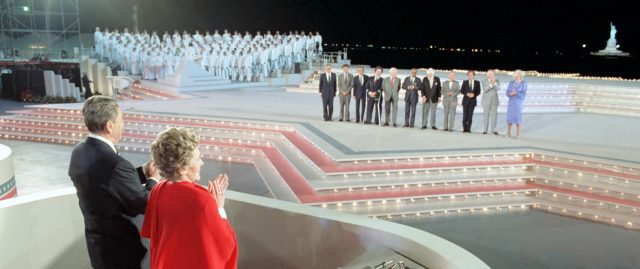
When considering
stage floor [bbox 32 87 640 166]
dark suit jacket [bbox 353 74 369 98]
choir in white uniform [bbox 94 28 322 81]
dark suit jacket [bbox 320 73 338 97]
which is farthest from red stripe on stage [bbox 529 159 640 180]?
choir in white uniform [bbox 94 28 322 81]

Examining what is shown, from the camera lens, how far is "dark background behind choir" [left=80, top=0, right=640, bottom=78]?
32844 mm

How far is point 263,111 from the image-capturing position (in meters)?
12.2

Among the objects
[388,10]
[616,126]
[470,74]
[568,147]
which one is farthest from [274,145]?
[388,10]

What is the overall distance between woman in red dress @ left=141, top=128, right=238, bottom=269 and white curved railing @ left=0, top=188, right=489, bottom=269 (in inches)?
33.2

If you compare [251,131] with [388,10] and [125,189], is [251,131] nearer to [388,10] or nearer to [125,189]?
[125,189]

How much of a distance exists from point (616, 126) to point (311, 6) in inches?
1180

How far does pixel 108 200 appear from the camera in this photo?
2.37m

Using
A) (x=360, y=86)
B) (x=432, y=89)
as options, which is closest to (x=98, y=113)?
(x=432, y=89)

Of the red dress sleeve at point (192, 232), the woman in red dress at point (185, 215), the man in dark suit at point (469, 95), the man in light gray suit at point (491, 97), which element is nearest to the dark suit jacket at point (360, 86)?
the man in dark suit at point (469, 95)

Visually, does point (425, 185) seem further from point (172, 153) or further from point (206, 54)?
point (206, 54)

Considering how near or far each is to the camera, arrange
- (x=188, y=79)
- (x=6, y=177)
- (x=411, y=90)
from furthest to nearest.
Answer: (x=188, y=79)
(x=411, y=90)
(x=6, y=177)

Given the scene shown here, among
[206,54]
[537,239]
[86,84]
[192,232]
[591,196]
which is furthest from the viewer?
[86,84]

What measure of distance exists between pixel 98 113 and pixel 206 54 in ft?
56.9

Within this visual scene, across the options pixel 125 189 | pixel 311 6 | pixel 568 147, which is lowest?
pixel 568 147
